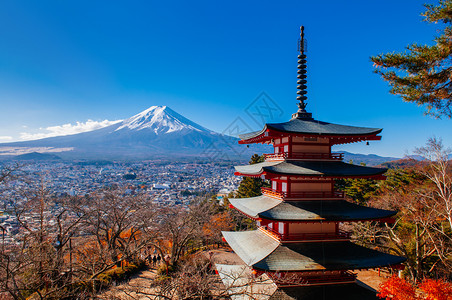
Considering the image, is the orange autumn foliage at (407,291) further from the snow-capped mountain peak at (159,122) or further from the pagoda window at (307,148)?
the snow-capped mountain peak at (159,122)

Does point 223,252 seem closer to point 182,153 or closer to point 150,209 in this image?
point 150,209

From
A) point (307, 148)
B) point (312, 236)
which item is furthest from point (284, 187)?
point (312, 236)

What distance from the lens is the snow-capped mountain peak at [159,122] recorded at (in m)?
125

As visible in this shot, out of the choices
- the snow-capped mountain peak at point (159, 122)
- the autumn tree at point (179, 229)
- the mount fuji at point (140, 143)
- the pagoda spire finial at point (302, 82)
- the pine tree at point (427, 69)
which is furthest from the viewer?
the snow-capped mountain peak at point (159, 122)

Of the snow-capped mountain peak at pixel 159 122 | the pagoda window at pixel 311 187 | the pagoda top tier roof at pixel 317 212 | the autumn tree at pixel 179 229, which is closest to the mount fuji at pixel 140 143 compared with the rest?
the snow-capped mountain peak at pixel 159 122

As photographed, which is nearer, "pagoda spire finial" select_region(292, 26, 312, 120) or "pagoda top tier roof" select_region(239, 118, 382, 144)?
"pagoda top tier roof" select_region(239, 118, 382, 144)

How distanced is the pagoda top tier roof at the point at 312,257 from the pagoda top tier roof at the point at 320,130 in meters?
4.03

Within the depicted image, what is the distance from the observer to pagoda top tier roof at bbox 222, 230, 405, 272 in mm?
8578

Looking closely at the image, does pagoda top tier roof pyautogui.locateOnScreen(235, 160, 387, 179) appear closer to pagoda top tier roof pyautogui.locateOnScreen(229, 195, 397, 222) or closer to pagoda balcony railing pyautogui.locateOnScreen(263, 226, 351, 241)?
pagoda top tier roof pyautogui.locateOnScreen(229, 195, 397, 222)

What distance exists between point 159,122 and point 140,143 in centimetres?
2292

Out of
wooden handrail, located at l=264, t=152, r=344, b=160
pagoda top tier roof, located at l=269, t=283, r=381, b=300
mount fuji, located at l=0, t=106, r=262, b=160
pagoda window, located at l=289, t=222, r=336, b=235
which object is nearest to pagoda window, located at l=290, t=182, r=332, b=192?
wooden handrail, located at l=264, t=152, r=344, b=160

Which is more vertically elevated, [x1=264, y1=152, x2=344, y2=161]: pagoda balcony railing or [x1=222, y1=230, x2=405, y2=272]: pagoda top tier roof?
[x1=264, y1=152, x2=344, y2=161]: pagoda balcony railing

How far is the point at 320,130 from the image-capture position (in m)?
9.95

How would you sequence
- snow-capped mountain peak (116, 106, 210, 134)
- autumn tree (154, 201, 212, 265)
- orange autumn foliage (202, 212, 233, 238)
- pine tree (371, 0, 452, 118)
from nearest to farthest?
pine tree (371, 0, 452, 118), autumn tree (154, 201, 212, 265), orange autumn foliage (202, 212, 233, 238), snow-capped mountain peak (116, 106, 210, 134)
